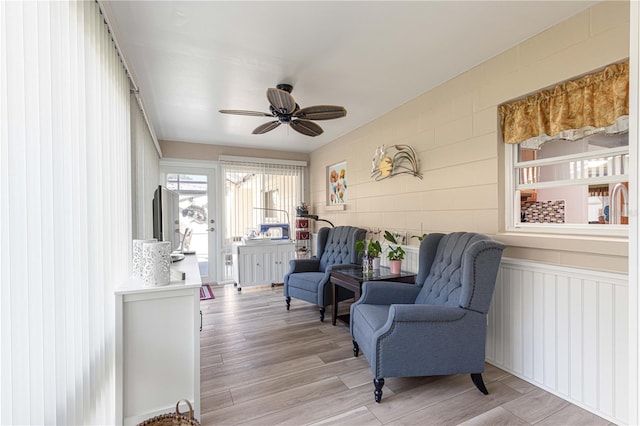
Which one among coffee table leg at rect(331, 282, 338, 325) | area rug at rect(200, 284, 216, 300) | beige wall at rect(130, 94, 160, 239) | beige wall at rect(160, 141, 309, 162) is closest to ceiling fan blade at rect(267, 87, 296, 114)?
beige wall at rect(130, 94, 160, 239)

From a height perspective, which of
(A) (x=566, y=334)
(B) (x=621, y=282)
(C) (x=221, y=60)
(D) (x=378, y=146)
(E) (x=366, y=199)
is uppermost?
(C) (x=221, y=60)

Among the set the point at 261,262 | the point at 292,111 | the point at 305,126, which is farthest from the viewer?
the point at 261,262

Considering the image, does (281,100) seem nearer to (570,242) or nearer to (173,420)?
(173,420)

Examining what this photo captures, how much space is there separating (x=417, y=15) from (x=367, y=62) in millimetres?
628

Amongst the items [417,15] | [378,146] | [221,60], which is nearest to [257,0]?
[221,60]

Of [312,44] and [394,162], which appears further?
[394,162]

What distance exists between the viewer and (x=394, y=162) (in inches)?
138

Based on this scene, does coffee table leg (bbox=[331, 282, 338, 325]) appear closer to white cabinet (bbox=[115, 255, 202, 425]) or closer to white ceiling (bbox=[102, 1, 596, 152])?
white cabinet (bbox=[115, 255, 202, 425])

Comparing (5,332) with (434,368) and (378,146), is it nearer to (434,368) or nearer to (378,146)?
(434,368)

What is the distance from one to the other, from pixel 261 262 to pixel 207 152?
218 cm

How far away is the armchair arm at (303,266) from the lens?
395 cm

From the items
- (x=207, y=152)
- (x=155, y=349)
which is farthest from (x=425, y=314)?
(x=207, y=152)

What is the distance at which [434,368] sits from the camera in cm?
195

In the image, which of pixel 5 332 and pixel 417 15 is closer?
pixel 5 332
